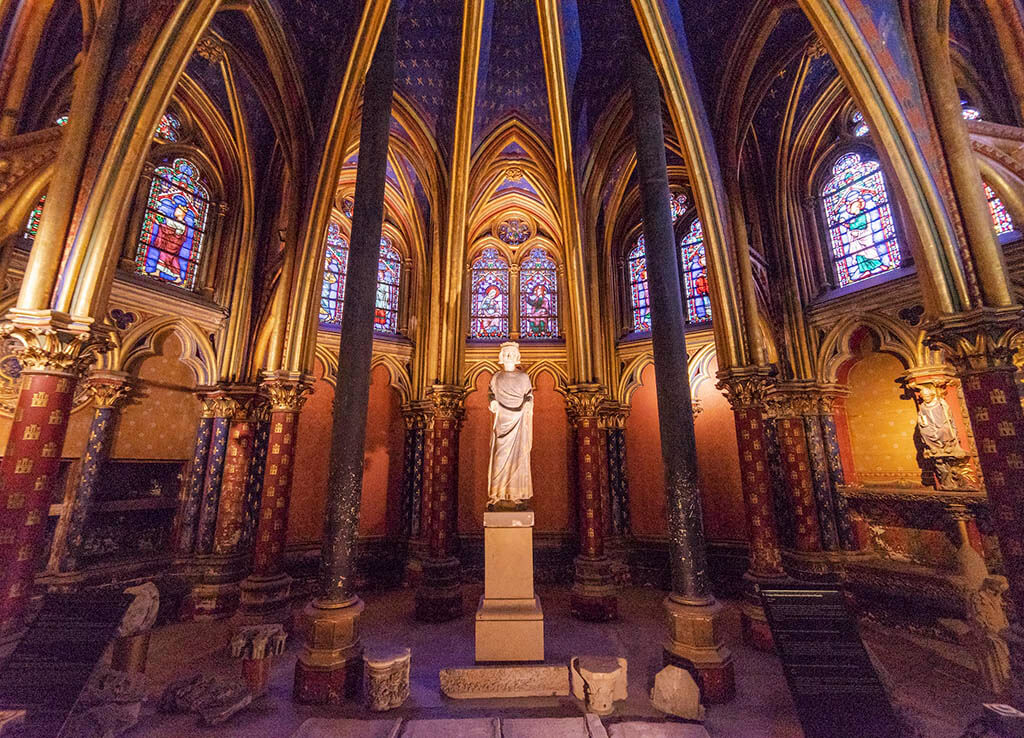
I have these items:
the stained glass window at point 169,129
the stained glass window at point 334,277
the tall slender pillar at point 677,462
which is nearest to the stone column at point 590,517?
the tall slender pillar at point 677,462

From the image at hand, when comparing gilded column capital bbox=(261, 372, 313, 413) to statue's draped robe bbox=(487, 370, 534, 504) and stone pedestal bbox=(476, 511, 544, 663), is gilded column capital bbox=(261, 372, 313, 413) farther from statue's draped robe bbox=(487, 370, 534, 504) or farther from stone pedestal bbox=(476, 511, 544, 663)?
stone pedestal bbox=(476, 511, 544, 663)

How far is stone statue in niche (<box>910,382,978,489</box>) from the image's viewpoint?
26.8 ft

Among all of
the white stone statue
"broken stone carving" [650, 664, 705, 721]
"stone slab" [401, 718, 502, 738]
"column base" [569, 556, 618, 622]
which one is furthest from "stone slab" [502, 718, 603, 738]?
"column base" [569, 556, 618, 622]

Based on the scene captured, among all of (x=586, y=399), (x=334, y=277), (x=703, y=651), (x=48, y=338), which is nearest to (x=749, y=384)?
(x=586, y=399)

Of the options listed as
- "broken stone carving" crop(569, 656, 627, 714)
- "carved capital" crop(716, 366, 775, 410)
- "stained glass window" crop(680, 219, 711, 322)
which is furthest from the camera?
"stained glass window" crop(680, 219, 711, 322)

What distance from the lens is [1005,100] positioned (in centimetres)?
760

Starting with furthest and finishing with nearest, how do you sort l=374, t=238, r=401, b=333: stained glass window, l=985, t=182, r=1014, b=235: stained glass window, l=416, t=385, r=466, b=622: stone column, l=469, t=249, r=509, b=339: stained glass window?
l=469, t=249, r=509, b=339: stained glass window < l=374, t=238, r=401, b=333: stained glass window < l=416, t=385, r=466, b=622: stone column < l=985, t=182, r=1014, b=235: stained glass window

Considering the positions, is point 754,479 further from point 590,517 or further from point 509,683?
point 509,683

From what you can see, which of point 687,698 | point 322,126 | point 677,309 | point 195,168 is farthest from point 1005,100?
point 195,168

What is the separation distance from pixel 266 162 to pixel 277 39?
9.90 ft

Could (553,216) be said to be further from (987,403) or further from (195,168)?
(987,403)

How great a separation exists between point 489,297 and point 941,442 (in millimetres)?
11266

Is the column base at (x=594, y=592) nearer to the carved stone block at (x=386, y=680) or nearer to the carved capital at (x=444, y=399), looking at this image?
the carved capital at (x=444, y=399)

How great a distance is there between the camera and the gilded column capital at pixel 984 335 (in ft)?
17.4
